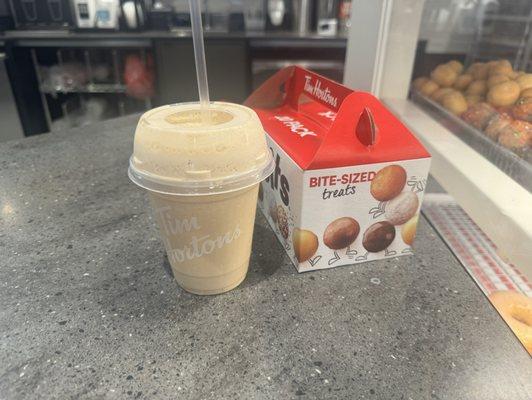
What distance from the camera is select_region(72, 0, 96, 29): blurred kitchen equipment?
2398mm

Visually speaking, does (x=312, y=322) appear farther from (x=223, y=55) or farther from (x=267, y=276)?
(x=223, y=55)

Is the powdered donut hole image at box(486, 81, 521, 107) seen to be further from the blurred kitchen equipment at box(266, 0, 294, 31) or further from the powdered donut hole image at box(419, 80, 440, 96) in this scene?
the blurred kitchen equipment at box(266, 0, 294, 31)

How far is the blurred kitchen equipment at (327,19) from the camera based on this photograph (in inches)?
101

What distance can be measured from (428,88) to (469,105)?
0.17 metres

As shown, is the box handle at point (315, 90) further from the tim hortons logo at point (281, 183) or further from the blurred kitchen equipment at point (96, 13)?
the blurred kitchen equipment at point (96, 13)

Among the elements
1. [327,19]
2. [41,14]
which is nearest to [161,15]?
[41,14]

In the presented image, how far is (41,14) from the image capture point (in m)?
2.48

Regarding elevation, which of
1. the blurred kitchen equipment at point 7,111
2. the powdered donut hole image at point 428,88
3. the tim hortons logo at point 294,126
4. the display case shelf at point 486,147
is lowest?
the blurred kitchen equipment at point 7,111

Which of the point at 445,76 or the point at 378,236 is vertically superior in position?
the point at 445,76

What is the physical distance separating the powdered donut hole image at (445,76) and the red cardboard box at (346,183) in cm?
60

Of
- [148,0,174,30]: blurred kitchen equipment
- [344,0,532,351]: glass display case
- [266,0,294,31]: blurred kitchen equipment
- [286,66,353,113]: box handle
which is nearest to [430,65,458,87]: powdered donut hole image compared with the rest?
[344,0,532,351]: glass display case

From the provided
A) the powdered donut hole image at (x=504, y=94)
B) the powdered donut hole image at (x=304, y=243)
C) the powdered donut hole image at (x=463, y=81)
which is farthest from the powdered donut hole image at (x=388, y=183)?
the powdered donut hole image at (x=463, y=81)

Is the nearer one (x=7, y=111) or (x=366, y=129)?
(x=366, y=129)

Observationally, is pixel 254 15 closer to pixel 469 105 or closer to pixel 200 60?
pixel 469 105
